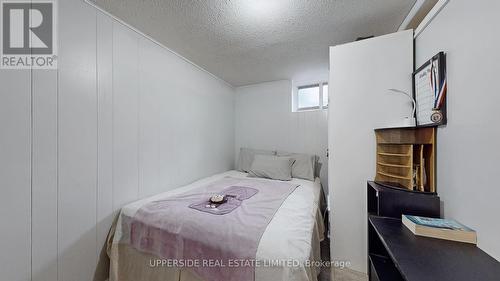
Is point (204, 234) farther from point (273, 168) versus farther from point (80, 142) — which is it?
point (273, 168)

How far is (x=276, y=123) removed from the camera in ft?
10.7

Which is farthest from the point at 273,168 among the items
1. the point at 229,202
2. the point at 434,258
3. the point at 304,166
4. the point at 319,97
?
the point at 434,258

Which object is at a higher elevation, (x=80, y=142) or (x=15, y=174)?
(x=80, y=142)

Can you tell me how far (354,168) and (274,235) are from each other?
0.92 m

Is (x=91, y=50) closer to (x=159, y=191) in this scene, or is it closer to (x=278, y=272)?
(x=159, y=191)

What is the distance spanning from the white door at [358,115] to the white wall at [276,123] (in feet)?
4.45

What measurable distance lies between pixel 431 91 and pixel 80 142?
8.17ft

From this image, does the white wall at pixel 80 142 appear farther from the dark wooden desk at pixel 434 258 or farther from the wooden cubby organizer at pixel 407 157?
the wooden cubby organizer at pixel 407 157

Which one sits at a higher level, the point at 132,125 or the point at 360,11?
the point at 360,11

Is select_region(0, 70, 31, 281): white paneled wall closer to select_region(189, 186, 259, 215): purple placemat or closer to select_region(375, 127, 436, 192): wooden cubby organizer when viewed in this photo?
select_region(189, 186, 259, 215): purple placemat

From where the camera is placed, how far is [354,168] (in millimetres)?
1550

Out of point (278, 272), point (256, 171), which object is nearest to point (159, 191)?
point (256, 171)

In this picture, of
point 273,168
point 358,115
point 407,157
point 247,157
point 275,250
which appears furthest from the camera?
point 247,157

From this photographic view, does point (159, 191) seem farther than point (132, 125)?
Yes
